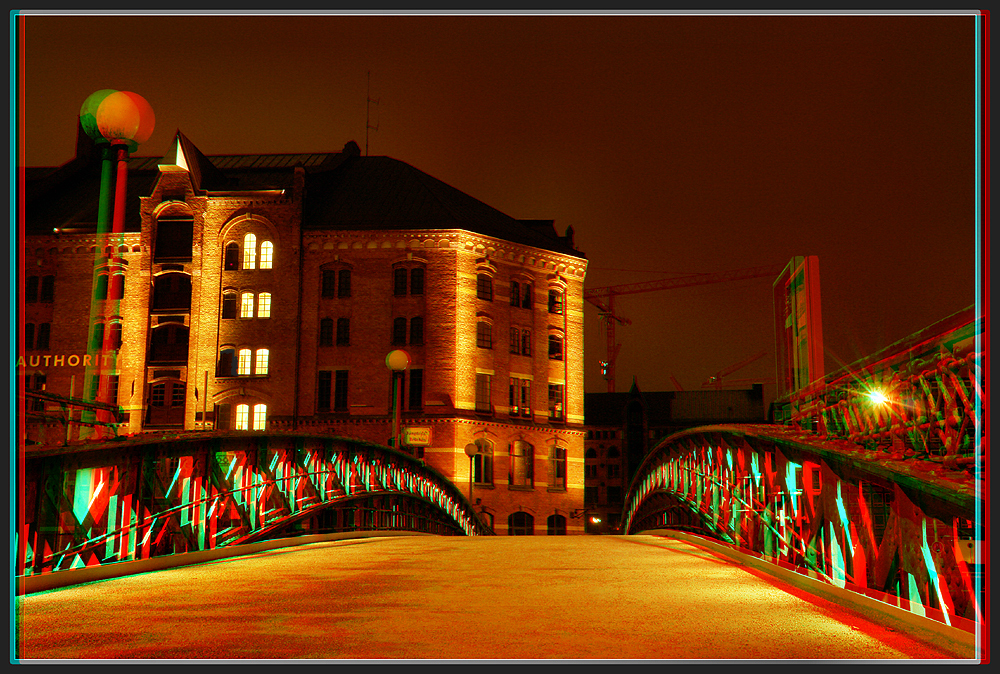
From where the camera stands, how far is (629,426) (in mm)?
71000

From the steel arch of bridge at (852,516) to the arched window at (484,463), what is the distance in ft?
91.8

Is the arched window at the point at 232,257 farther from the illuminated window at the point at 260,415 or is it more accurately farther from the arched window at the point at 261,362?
the illuminated window at the point at 260,415

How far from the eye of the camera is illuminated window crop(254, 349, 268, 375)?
3859cm

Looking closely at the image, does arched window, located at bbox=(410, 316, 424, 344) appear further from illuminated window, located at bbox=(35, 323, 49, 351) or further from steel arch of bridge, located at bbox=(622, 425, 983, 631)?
illuminated window, located at bbox=(35, 323, 49, 351)

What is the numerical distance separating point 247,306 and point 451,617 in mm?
35340

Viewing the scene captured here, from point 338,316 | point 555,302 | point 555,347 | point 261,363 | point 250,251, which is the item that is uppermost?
point 250,251

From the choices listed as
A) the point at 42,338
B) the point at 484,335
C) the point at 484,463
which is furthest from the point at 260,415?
the point at 42,338

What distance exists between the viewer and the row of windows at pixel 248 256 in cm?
3944

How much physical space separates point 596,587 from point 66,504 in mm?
3898

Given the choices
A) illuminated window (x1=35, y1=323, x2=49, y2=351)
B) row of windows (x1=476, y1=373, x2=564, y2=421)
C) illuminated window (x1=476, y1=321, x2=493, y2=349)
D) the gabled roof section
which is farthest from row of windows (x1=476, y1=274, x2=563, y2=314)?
illuminated window (x1=35, y1=323, x2=49, y2=351)

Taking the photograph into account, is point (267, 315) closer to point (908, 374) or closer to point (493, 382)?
point (493, 382)

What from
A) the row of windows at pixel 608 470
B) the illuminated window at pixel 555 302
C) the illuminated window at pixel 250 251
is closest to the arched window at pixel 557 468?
the illuminated window at pixel 555 302

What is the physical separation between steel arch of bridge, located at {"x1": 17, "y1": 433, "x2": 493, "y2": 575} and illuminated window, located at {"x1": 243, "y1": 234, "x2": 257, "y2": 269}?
25750 millimetres

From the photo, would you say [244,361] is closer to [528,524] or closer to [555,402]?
[555,402]
